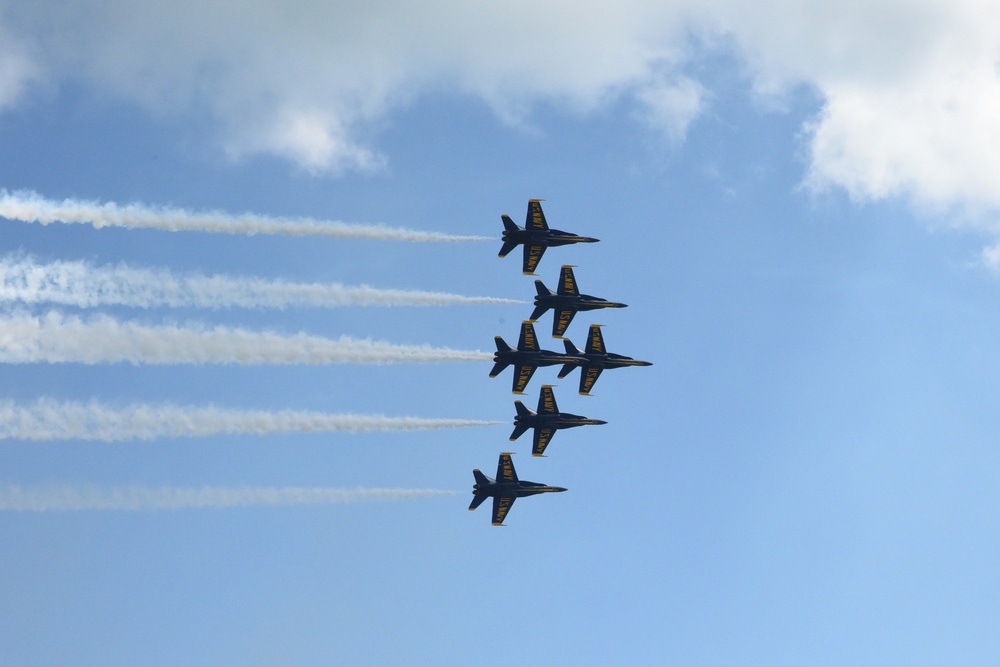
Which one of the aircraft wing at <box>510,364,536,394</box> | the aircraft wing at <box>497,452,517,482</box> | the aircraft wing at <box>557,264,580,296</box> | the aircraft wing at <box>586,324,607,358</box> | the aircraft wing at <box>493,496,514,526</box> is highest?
the aircraft wing at <box>557,264,580,296</box>

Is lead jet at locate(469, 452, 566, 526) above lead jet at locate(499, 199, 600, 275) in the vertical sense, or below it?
below

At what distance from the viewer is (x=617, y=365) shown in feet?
331

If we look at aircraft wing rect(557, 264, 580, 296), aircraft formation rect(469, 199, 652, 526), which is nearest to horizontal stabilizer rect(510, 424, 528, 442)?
aircraft formation rect(469, 199, 652, 526)

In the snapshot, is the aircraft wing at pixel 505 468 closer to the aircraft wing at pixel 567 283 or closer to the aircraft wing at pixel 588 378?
the aircraft wing at pixel 588 378

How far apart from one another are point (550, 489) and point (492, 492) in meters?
5.61

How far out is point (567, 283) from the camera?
Result: 9894cm

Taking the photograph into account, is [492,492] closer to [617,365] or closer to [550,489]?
[550,489]

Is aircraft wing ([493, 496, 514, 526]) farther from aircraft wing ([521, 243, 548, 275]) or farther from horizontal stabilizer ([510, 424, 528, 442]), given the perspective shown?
aircraft wing ([521, 243, 548, 275])

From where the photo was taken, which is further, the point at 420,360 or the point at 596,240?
the point at 596,240

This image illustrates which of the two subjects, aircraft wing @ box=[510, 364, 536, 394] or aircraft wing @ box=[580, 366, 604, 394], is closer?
aircraft wing @ box=[510, 364, 536, 394]

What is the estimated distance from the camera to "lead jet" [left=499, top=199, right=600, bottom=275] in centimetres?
9438

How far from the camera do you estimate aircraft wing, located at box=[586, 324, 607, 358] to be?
10062cm

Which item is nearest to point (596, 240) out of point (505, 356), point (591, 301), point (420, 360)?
point (591, 301)

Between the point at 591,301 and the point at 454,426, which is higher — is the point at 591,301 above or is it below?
above
